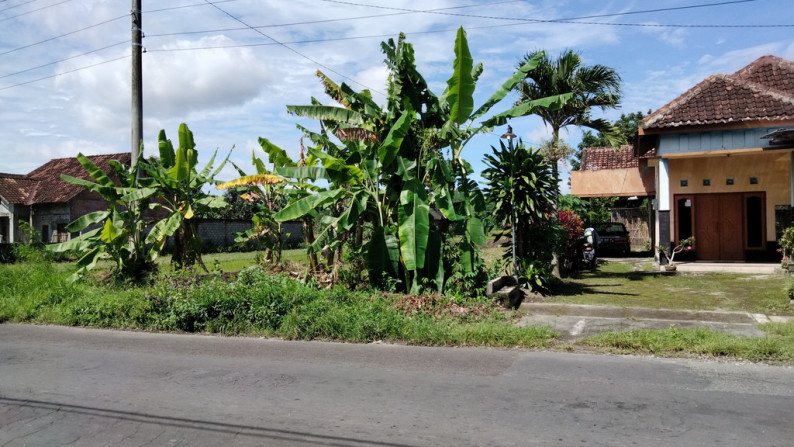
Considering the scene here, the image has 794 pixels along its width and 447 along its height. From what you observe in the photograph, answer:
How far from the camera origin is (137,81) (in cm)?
1420

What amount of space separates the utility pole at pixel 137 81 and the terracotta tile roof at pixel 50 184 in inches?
838

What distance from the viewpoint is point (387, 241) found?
446 inches

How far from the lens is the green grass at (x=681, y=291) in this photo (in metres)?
10.8

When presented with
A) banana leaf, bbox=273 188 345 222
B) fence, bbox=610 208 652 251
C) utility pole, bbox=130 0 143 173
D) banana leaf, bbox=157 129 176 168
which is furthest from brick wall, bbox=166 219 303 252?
banana leaf, bbox=273 188 345 222

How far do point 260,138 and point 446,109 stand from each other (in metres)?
4.82

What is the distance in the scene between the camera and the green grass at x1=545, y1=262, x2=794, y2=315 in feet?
35.5

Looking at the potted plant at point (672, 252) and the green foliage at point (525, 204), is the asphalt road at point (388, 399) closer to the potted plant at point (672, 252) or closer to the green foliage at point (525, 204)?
the green foliage at point (525, 204)

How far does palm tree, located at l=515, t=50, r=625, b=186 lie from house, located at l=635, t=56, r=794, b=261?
4.51 feet

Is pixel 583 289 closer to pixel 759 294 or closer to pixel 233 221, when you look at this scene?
pixel 759 294

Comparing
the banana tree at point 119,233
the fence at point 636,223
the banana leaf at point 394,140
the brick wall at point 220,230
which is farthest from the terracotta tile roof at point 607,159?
the banana tree at point 119,233

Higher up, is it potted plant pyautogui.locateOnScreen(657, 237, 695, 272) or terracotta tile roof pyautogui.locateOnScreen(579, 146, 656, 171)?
terracotta tile roof pyautogui.locateOnScreen(579, 146, 656, 171)

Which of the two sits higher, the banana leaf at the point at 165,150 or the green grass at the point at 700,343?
the banana leaf at the point at 165,150

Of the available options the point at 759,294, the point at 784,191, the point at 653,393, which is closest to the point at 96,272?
the point at 653,393

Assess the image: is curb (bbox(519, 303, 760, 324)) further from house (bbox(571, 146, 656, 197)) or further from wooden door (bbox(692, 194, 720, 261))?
house (bbox(571, 146, 656, 197))
